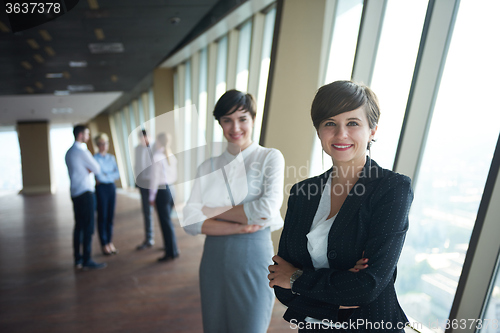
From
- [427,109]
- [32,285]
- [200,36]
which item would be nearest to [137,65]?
[200,36]

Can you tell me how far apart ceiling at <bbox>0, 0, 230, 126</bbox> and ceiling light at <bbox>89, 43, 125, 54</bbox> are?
21mm

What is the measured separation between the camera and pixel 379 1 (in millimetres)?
2992

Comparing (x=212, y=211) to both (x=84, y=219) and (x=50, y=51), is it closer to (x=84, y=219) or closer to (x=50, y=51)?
(x=84, y=219)

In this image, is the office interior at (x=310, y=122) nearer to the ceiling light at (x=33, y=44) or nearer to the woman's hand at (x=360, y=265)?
the ceiling light at (x=33, y=44)

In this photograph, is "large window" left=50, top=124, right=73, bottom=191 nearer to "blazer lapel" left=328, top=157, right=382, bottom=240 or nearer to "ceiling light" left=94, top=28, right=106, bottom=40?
"ceiling light" left=94, top=28, right=106, bottom=40

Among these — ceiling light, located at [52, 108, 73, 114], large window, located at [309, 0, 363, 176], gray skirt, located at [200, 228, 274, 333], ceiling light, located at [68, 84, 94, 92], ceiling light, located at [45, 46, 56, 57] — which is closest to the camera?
gray skirt, located at [200, 228, 274, 333]

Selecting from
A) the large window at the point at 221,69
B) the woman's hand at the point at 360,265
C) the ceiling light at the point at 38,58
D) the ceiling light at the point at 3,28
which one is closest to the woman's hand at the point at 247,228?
the woman's hand at the point at 360,265

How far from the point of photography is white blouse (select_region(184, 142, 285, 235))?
6.12ft

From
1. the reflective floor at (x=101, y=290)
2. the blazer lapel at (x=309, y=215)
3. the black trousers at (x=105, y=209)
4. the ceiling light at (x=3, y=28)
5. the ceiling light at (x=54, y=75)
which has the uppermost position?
the ceiling light at (x=3, y=28)

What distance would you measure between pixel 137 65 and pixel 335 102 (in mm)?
9045

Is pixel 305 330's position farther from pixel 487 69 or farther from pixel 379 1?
pixel 379 1

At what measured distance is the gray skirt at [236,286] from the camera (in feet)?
5.85

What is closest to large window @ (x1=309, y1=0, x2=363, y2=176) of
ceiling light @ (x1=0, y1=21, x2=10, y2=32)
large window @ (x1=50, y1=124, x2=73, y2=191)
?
ceiling light @ (x1=0, y1=21, x2=10, y2=32)

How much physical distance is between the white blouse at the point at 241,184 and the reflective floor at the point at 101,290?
1784 millimetres
